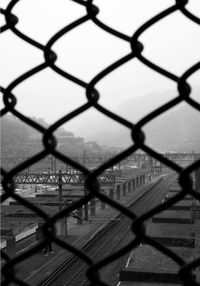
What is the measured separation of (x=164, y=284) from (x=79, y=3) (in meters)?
7.63

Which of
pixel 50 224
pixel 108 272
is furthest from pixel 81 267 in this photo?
pixel 50 224

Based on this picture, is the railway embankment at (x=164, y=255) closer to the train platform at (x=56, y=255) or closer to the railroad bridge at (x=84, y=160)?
the train platform at (x=56, y=255)

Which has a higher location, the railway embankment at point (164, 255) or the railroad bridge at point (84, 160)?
the railroad bridge at point (84, 160)

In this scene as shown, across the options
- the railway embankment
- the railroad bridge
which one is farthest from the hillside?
the railway embankment

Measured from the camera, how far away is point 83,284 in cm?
938

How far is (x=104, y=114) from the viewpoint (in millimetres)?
873

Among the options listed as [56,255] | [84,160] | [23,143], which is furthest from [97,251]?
[23,143]

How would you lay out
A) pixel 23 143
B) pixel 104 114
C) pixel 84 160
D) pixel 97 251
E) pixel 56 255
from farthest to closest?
pixel 23 143
pixel 84 160
pixel 97 251
pixel 56 255
pixel 104 114

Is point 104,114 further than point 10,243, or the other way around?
point 10,243

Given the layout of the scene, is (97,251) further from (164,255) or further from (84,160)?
(84,160)

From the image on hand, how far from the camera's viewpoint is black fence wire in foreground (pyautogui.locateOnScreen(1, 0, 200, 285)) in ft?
2.53

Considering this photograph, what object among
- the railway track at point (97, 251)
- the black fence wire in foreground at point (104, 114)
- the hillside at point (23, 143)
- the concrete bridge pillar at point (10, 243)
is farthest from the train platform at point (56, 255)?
the hillside at point (23, 143)

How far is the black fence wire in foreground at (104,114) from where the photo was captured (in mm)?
772

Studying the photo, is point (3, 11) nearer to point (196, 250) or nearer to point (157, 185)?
point (196, 250)
